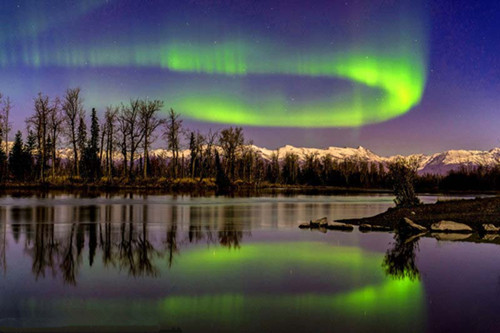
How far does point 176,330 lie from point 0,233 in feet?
52.8

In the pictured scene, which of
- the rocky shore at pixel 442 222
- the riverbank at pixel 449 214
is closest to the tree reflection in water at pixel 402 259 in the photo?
A: the rocky shore at pixel 442 222

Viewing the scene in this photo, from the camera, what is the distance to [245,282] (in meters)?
11.7

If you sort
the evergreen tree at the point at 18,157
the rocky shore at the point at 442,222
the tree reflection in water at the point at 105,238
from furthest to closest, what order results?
the evergreen tree at the point at 18,157, the rocky shore at the point at 442,222, the tree reflection in water at the point at 105,238

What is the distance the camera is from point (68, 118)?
268 feet

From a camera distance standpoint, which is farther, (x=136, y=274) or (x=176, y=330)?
(x=136, y=274)

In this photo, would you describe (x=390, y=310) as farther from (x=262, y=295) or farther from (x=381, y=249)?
(x=381, y=249)

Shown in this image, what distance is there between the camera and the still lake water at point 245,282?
864 centimetres

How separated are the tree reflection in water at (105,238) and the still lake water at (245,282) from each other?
0.07 meters

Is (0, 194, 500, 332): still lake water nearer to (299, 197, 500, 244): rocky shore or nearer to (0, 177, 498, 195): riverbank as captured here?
(299, 197, 500, 244): rocky shore

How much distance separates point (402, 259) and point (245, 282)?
21.6 ft

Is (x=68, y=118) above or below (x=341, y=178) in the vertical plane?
above

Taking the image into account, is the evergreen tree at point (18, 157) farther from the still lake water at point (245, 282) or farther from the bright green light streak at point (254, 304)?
the bright green light streak at point (254, 304)

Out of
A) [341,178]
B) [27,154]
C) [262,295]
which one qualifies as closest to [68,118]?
[27,154]

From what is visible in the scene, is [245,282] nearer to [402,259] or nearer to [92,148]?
[402,259]
